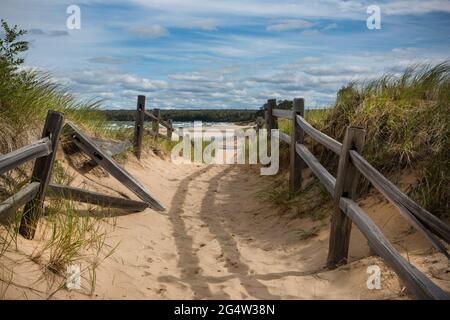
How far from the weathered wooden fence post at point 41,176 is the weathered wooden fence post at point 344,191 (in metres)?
2.91

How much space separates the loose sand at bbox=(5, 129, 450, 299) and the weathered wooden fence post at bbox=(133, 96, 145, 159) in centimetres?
249

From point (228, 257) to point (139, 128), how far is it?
651cm

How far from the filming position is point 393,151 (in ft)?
20.5

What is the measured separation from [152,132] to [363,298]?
1122cm

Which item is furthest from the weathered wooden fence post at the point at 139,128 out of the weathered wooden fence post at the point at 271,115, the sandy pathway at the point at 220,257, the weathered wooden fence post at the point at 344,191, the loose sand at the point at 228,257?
the weathered wooden fence post at the point at 344,191

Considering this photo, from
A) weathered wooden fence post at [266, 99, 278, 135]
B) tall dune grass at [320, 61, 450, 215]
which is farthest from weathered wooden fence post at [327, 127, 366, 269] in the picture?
weathered wooden fence post at [266, 99, 278, 135]

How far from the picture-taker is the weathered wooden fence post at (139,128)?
11.1 m

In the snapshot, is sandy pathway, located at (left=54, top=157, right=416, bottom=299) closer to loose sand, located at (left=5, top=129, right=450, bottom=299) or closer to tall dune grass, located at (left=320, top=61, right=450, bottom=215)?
loose sand, located at (left=5, top=129, right=450, bottom=299)

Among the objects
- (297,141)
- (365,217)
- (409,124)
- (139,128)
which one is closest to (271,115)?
(139,128)

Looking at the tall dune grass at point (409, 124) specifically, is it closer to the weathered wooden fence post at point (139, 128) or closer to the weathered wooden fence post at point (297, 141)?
the weathered wooden fence post at point (297, 141)

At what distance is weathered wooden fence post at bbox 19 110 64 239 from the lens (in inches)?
183

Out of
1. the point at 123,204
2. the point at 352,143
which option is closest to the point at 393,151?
the point at 352,143

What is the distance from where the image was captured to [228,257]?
5629mm

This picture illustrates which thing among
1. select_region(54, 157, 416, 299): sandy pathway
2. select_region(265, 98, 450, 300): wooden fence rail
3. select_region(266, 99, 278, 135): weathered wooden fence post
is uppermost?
select_region(266, 99, 278, 135): weathered wooden fence post
